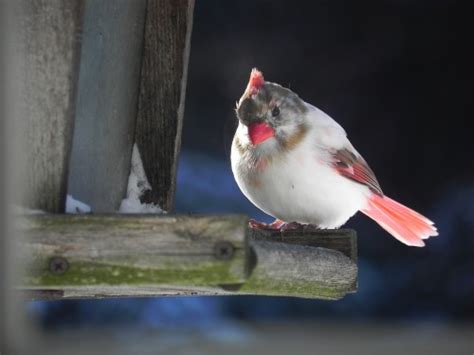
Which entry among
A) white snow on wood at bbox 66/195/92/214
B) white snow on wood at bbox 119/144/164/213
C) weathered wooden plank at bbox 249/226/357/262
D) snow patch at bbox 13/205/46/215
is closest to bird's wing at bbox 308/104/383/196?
weathered wooden plank at bbox 249/226/357/262

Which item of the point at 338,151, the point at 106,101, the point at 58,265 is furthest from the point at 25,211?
the point at 338,151

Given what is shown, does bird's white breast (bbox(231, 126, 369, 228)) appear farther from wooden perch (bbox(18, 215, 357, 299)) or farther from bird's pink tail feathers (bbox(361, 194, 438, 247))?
wooden perch (bbox(18, 215, 357, 299))

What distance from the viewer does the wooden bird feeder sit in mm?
1231

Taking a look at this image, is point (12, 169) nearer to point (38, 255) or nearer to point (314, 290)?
point (38, 255)

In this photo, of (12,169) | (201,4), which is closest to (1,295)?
(12,169)

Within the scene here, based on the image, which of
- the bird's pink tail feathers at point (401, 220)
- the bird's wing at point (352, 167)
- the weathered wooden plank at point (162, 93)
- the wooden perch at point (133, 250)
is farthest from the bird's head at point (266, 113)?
the wooden perch at point (133, 250)

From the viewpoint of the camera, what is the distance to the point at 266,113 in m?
2.01

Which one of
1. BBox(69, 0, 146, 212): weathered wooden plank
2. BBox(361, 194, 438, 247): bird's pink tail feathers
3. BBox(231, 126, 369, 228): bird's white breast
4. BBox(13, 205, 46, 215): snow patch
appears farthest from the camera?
BBox(361, 194, 438, 247): bird's pink tail feathers

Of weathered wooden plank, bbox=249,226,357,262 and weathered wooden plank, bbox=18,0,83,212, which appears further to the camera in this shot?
weathered wooden plank, bbox=249,226,357,262

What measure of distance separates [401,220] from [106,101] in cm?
99

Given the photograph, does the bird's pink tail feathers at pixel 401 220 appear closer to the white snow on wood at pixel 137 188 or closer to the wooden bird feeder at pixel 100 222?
the wooden bird feeder at pixel 100 222

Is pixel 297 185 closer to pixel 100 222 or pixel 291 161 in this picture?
pixel 291 161

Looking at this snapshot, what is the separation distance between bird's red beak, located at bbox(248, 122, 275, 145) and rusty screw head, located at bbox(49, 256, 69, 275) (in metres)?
0.83

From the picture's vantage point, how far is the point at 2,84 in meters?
0.71
